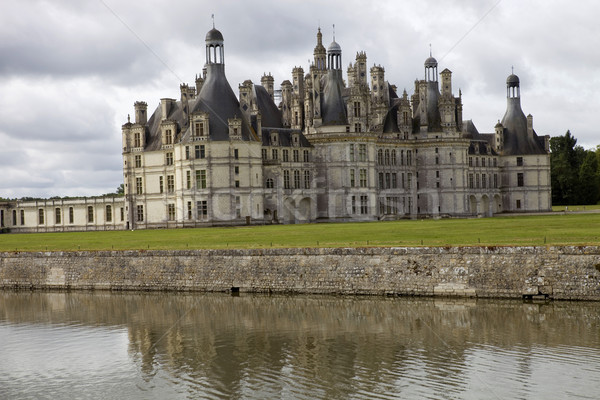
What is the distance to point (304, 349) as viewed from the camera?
26.6m

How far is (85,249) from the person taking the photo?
154 feet

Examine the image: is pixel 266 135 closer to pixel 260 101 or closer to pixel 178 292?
pixel 260 101

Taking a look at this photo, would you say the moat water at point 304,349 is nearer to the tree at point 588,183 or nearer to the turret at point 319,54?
the turret at point 319,54

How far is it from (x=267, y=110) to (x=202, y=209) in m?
16.9

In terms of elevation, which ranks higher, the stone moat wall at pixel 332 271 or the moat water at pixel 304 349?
the stone moat wall at pixel 332 271

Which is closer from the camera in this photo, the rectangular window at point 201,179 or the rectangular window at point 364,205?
the rectangular window at point 201,179

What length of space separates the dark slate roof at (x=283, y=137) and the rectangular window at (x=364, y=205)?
782 centimetres

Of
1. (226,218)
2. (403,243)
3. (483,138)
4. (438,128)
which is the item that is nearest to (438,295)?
(403,243)

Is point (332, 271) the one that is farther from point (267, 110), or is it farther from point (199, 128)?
point (267, 110)

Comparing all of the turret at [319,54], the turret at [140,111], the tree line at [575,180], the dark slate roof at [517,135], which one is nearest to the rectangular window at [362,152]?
the turret at [319,54]

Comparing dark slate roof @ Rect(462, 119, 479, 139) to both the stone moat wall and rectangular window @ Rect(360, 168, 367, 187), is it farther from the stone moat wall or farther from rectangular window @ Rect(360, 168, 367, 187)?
the stone moat wall

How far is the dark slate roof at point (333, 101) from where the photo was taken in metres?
86.1

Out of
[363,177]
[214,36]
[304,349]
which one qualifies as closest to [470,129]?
[363,177]

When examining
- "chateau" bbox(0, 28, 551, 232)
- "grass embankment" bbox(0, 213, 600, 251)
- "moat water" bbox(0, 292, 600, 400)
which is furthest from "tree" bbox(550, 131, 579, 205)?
"moat water" bbox(0, 292, 600, 400)
